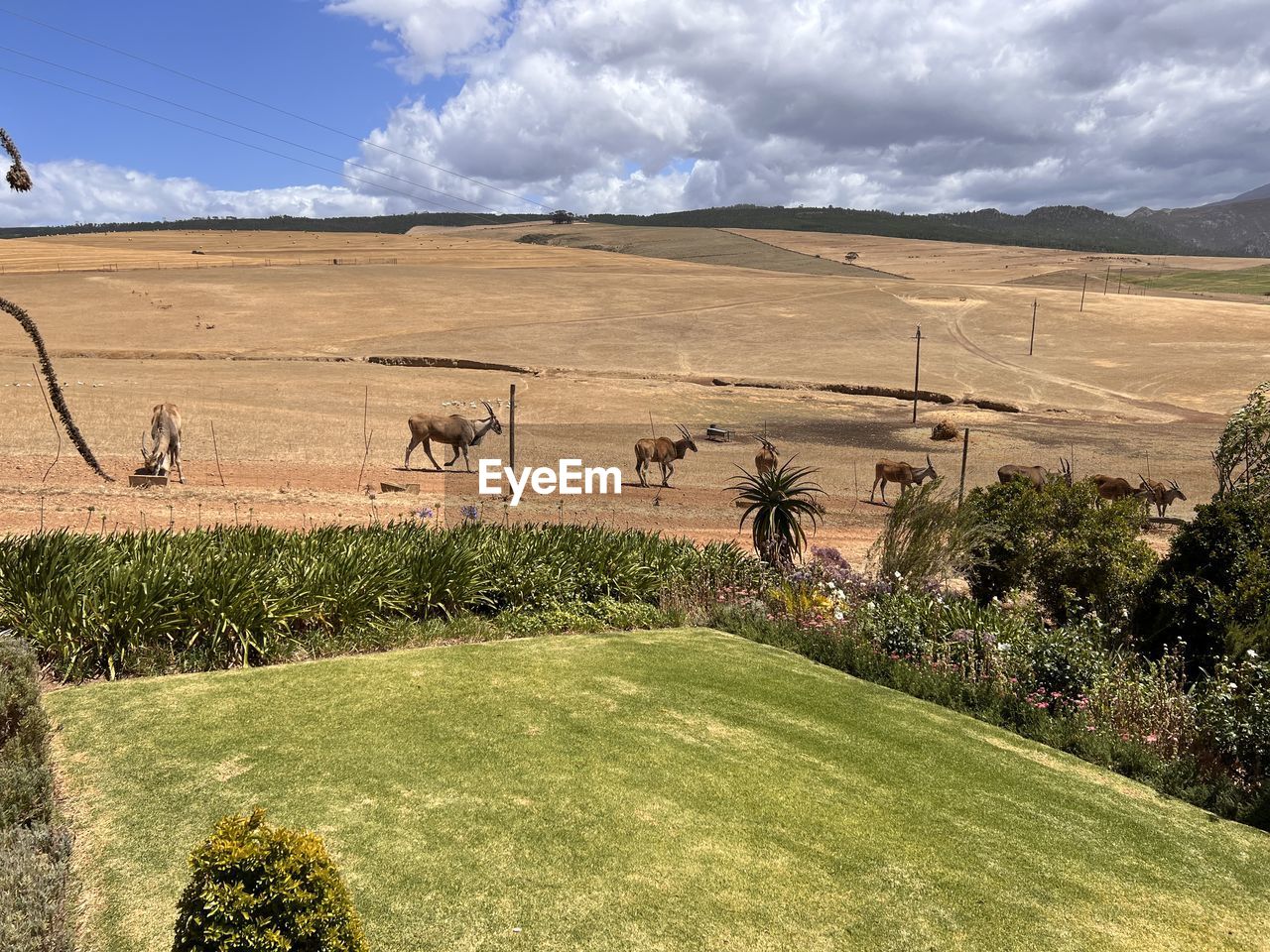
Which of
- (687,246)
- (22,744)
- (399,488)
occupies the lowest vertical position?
(399,488)

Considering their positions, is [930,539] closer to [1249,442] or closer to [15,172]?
[1249,442]

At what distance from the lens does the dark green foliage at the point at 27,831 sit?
4.80 meters

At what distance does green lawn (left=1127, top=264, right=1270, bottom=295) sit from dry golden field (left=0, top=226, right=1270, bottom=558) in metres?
34.1

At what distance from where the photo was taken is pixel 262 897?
12.7 ft

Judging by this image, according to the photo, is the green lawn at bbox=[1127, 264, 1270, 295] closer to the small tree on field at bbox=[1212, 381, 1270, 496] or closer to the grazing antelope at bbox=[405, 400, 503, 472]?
the small tree on field at bbox=[1212, 381, 1270, 496]

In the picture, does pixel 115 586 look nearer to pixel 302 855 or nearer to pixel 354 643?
pixel 354 643

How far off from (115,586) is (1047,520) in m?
12.6

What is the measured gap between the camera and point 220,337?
5159cm

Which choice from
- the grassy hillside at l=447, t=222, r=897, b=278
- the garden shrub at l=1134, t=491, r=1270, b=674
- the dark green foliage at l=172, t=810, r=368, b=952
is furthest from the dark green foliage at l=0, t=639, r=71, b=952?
the grassy hillside at l=447, t=222, r=897, b=278

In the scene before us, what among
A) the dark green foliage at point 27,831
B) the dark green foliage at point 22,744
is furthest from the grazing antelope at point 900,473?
the dark green foliage at point 27,831

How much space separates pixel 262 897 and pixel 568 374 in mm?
43240

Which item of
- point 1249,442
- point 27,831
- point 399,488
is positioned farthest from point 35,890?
point 1249,442

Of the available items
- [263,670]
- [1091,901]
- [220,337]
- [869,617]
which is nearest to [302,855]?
[1091,901]

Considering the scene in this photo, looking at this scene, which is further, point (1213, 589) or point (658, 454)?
point (658, 454)
